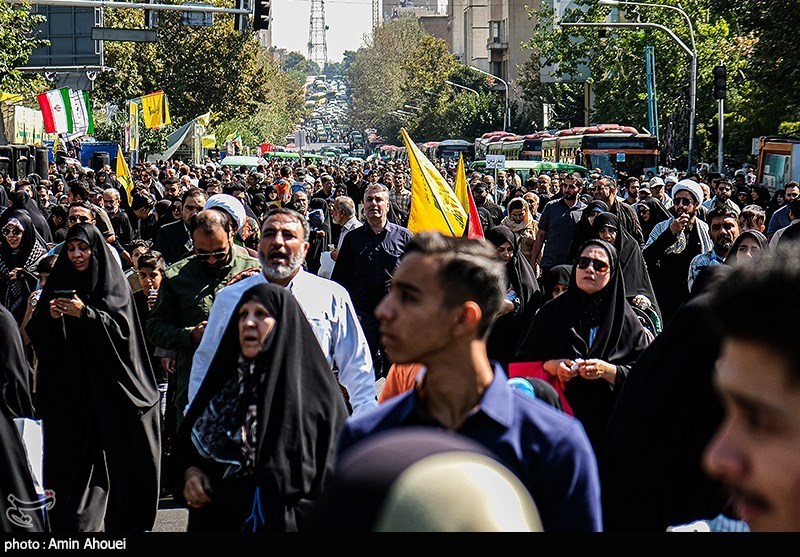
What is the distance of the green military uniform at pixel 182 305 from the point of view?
22.5ft

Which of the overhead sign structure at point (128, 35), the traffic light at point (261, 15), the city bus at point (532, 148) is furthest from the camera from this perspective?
the city bus at point (532, 148)

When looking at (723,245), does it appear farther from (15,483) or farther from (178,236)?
(15,483)

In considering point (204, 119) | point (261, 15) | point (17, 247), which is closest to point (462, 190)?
point (17, 247)

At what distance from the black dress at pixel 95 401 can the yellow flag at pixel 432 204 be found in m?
3.00

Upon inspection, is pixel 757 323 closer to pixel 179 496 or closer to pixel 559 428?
pixel 559 428

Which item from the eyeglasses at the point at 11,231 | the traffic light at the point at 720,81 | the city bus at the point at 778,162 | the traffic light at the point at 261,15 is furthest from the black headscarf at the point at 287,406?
the traffic light at the point at 720,81

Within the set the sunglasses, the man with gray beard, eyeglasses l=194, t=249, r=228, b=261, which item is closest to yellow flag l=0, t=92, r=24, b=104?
the sunglasses

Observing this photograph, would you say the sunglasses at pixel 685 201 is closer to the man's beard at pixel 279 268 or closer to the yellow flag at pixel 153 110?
the man's beard at pixel 279 268

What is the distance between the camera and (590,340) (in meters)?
6.54

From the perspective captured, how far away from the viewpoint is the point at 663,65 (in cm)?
4697

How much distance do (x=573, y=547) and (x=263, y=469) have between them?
2.10 meters

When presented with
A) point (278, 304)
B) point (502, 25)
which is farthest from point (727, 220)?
point (502, 25)

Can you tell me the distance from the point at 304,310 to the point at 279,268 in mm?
285

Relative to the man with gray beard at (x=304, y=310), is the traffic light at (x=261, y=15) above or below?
above
